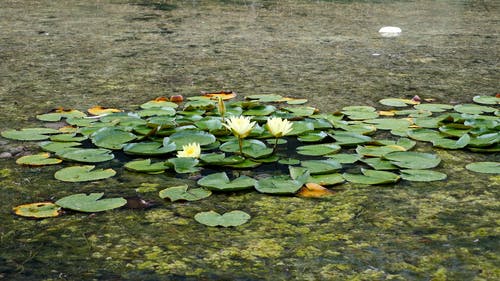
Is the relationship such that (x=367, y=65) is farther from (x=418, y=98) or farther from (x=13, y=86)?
(x=13, y=86)

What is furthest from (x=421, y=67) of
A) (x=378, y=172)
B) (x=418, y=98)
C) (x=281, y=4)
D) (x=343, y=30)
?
(x=281, y=4)

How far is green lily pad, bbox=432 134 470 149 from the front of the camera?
158 centimetres

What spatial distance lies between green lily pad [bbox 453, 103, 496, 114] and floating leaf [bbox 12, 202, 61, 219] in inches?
46.5

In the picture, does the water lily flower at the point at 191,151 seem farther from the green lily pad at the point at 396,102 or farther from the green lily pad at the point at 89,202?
the green lily pad at the point at 396,102

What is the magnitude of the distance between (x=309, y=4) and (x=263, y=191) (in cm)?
336

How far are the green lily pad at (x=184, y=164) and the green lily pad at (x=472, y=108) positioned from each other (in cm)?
86

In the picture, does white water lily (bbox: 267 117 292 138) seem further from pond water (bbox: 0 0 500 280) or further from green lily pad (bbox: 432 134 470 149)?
green lily pad (bbox: 432 134 470 149)

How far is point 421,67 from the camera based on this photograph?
2572 mm

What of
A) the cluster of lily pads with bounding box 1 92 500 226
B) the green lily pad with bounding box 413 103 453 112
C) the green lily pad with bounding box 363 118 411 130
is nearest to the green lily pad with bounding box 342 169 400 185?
the cluster of lily pads with bounding box 1 92 500 226

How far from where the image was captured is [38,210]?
1210 millimetres

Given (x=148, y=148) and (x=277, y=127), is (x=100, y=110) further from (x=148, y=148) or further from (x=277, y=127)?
(x=277, y=127)

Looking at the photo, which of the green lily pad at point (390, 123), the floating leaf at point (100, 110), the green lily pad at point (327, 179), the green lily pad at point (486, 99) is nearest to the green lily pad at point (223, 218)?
the green lily pad at point (327, 179)

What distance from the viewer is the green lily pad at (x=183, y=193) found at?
1.28 m

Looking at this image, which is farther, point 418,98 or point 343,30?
point 343,30
